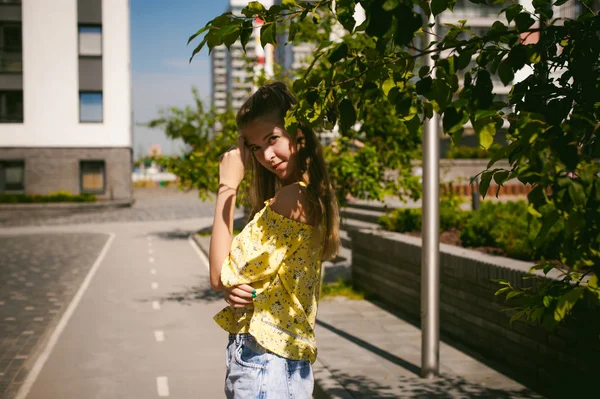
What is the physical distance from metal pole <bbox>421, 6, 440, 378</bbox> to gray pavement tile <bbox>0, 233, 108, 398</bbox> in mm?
3639

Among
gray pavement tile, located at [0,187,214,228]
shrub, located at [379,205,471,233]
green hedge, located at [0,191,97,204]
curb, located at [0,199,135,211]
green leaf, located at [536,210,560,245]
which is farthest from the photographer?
green hedge, located at [0,191,97,204]

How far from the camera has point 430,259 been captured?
6012 mm

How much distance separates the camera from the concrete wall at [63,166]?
136 ft

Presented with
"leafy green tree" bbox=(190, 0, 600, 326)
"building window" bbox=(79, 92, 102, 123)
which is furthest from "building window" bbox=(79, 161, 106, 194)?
"leafy green tree" bbox=(190, 0, 600, 326)

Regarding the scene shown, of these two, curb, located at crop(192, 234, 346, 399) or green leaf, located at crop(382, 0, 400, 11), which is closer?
green leaf, located at crop(382, 0, 400, 11)

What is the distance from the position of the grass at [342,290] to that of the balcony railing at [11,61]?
3606cm

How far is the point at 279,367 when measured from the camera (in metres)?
2.54

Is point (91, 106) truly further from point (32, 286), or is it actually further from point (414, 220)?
point (414, 220)

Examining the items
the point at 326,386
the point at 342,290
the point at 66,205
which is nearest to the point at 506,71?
the point at 326,386

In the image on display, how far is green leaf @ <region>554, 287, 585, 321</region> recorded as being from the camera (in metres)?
2.11

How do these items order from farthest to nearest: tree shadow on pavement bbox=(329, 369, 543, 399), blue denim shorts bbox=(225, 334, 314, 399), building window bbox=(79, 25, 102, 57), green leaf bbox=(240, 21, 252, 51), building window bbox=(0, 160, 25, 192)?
building window bbox=(79, 25, 102, 57)
building window bbox=(0, 160, 25, 192)
tree shadow on pavement bbox=(329, 369, 543, 399)
blue denim shorts bbox=(225, 334, 314, 399)
green leaf bbox=(240, 21, 252, 51)

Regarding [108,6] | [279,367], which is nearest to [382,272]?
[279,367]

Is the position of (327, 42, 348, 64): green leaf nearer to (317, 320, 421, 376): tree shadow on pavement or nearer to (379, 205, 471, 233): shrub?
(317, 320, 421, 376): tree shadow on pavement

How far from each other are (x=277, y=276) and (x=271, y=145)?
496mm
